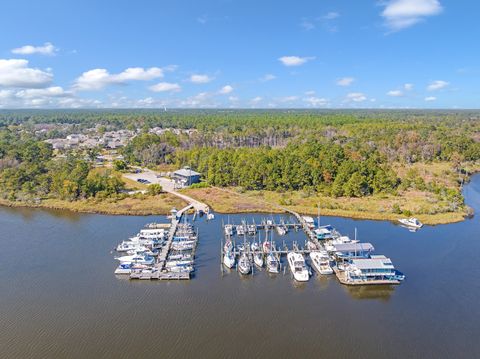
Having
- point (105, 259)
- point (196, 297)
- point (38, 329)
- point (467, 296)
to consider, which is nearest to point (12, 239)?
point (105, 259)

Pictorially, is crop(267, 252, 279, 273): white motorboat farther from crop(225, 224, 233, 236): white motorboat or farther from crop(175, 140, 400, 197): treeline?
crop(175, 140, 400, 197): treeline

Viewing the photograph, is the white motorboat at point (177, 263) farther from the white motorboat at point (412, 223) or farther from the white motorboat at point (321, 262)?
the white motorboat at point (412, 223)

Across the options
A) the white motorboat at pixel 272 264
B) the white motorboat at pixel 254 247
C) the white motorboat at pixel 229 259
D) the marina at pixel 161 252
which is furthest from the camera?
the white motorboat at pixel 254 247

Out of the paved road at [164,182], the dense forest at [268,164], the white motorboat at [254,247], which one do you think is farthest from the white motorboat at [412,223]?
the paved road at [164,182]

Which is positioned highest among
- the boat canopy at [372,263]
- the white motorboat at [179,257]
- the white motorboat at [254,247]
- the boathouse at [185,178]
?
the boathouse at [185,178]

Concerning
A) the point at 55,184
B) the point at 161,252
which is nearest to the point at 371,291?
the point at 161,252

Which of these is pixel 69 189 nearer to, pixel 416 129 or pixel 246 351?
pixel 246 351
